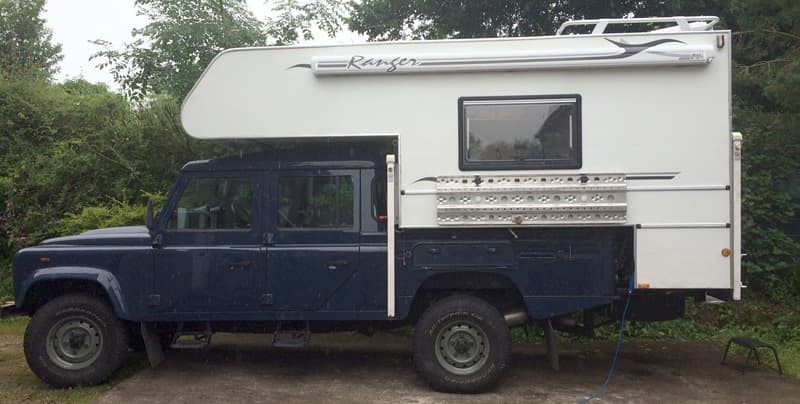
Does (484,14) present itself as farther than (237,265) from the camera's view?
Yes

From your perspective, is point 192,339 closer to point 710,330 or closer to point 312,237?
point 312,237

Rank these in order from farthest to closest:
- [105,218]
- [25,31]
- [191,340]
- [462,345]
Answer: [25,31] < [105,218] < [191,340] < [462,345]

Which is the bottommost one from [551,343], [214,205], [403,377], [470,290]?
[403,377]

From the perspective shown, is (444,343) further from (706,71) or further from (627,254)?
(706,71)

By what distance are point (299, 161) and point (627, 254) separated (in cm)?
312

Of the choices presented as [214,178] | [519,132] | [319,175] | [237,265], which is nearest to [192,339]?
[237,265]

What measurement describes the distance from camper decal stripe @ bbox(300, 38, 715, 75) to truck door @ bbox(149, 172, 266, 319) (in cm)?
134

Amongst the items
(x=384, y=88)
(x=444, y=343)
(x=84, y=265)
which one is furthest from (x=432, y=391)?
(x=84, y=265)

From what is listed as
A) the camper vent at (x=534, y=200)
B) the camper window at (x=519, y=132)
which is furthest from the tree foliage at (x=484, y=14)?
the camper vent at (x=534, y=200)

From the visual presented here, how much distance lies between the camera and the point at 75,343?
6301 millimetres

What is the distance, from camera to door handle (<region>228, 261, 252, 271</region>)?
610 centimetres

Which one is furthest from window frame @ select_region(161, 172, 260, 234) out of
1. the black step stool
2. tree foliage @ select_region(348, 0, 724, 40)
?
tree foliage @ select_region(348, 0, 724, 40)

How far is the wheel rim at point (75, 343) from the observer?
6262 mm

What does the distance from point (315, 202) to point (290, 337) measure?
1.30m
